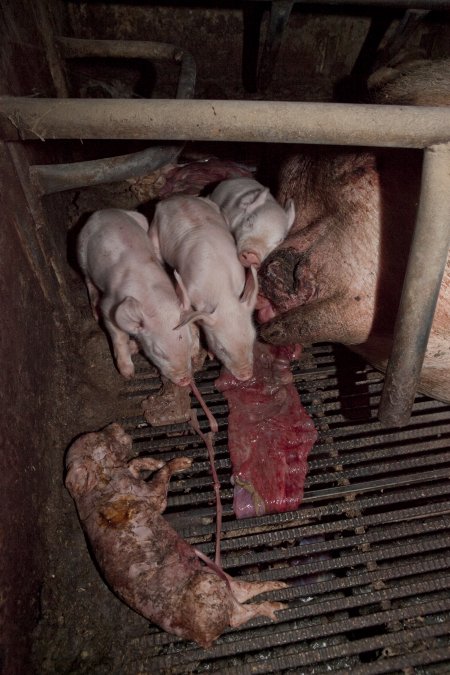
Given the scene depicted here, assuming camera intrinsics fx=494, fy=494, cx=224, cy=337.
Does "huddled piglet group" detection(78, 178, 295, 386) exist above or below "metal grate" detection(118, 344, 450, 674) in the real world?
above

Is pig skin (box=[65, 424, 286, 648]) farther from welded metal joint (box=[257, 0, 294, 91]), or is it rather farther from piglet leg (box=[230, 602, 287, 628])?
welded metal joint (box=[257, 0, 294, 91])

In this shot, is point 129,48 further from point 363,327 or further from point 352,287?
point 363,327

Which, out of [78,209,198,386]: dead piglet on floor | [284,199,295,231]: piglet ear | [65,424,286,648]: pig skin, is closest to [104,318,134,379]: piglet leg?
[78,209,198,386]: dead piglet on floor

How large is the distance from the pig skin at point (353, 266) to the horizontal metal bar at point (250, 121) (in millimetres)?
A: 881

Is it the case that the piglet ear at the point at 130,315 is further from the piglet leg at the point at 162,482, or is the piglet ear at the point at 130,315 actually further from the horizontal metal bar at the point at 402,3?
the horizontal metal bar at the point at 402,3

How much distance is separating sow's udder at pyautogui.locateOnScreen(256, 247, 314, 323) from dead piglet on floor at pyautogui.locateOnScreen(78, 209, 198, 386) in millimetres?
587

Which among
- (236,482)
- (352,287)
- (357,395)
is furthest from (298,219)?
(236,482)

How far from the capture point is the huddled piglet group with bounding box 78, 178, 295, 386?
2.70 metres

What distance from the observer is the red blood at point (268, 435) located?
271cm

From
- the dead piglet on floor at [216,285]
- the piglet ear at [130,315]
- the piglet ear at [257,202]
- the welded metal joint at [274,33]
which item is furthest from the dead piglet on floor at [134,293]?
the welded metal joint at [274,33]

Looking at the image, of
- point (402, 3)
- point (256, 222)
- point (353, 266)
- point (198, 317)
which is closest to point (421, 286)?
point (353, 266)

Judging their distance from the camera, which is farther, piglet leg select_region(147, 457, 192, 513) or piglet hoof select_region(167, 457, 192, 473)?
piglet hoof select_region(167, 457, 192, 473)

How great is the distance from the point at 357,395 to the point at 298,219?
3.97 feet

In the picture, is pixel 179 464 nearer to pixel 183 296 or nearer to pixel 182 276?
pixel 183 296
